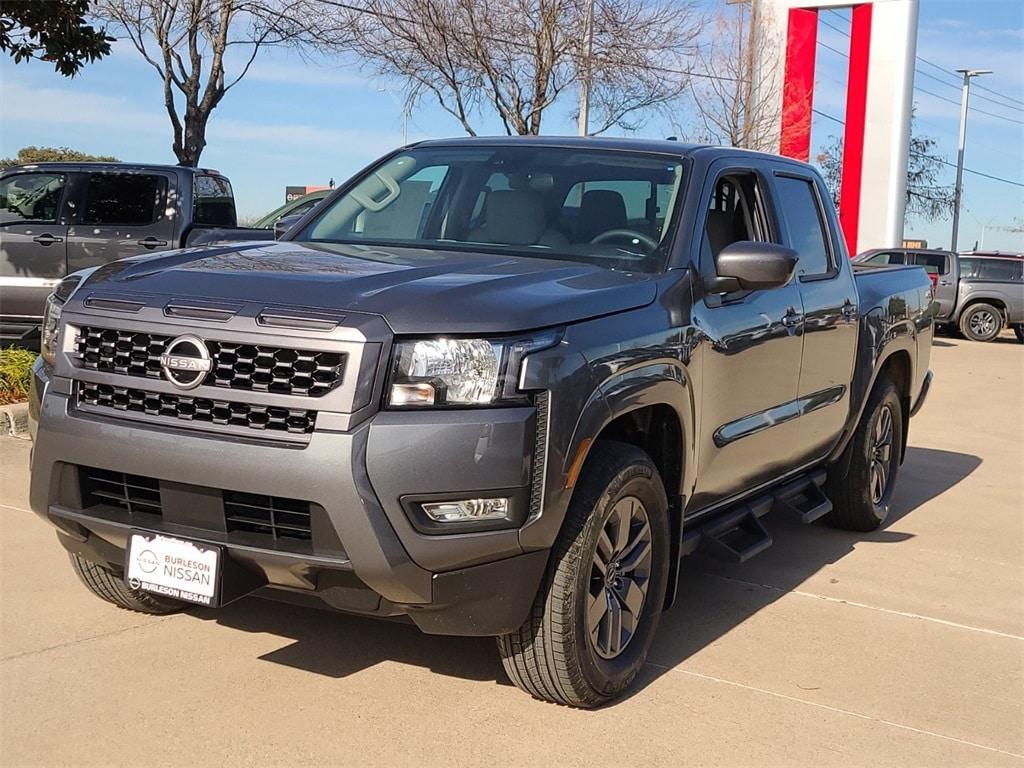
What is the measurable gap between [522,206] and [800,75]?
24555 millimetres

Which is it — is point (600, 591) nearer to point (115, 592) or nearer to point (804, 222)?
point (115, 592)

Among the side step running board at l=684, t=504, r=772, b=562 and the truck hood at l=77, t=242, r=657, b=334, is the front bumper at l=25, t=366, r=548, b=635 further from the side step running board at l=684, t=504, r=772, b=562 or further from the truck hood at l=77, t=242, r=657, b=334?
the side step running board at l=684, t=504, r=772, b=562

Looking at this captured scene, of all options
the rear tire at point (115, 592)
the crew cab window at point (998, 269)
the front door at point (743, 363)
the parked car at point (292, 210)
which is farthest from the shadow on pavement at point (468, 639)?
the crew cab window at point (998, 269)

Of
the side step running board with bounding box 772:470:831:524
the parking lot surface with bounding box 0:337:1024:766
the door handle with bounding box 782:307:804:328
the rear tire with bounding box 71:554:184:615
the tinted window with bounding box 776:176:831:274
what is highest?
the tinted window with bounding box 776:176:831:274

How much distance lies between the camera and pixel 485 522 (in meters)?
3.45

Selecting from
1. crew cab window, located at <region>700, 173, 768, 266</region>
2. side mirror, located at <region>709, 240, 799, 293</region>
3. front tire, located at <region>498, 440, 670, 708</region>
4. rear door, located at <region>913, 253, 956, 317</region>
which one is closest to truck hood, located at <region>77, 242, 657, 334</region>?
side mirror, located at <region>709, 240, 799, 293</region>

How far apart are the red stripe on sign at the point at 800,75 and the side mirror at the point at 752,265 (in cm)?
2360

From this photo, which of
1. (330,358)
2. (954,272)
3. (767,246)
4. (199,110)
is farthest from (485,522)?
(954,272)

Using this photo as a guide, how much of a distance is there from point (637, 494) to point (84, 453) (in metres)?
1.75

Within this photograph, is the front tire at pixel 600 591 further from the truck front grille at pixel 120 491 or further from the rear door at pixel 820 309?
the rear door at pixel 820 309

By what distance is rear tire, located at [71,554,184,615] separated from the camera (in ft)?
14.8

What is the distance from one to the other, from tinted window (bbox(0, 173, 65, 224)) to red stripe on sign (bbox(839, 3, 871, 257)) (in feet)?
66.5

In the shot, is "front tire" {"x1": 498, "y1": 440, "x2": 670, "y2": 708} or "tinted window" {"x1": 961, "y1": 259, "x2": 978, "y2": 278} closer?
"front tire" {"x1": 498, "y1": 440, "x2": 670, "y2": 708}

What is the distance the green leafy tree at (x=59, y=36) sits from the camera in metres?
7.88
